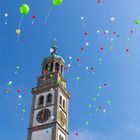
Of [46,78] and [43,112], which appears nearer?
[43,112]

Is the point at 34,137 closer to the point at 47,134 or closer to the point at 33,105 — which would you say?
the point at 47,134

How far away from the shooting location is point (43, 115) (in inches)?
2357

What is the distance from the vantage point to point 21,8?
25328 mm

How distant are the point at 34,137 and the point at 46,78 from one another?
13095 millimetres

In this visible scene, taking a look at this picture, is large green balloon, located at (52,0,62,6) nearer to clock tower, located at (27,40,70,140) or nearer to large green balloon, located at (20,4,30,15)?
large green balloon, located at (20,4,30,15)

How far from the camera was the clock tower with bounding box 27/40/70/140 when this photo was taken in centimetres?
5741

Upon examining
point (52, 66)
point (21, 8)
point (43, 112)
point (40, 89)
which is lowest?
point (21, 8)

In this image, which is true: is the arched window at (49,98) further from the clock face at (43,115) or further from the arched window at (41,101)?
the clock face at (43,115)

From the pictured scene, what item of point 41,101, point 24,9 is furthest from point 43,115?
point 24,9

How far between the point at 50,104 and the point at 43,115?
2376 mm

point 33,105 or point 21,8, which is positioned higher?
point 33,105

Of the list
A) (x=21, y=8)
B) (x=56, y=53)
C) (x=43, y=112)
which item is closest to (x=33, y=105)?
(x=43, y=112)

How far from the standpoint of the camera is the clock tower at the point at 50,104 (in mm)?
57406

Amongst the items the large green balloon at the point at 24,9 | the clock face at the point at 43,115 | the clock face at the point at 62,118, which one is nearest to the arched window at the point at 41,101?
the clock face at the point at 43,115
